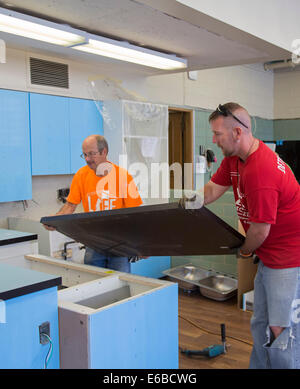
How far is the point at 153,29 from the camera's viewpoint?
3156mm

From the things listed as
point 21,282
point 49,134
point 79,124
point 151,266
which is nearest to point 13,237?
point 49,134

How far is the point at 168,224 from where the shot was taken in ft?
5.40

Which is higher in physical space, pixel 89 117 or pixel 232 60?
pixel 232 60

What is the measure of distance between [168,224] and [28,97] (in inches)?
92.1

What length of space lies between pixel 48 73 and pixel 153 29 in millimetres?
1144

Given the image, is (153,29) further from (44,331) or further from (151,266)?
(44,331)

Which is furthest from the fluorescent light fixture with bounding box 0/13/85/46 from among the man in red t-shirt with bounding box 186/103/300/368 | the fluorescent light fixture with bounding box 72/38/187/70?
the man in red t-shirt with bounding box 186/103/300/368

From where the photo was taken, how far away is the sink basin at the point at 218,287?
3803mm

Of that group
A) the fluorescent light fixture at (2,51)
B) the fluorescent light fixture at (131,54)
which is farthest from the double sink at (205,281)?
the fluorescent light fixture at (2,51)

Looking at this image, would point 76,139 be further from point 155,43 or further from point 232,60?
point 232,60

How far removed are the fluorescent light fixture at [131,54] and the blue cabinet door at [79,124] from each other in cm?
56
